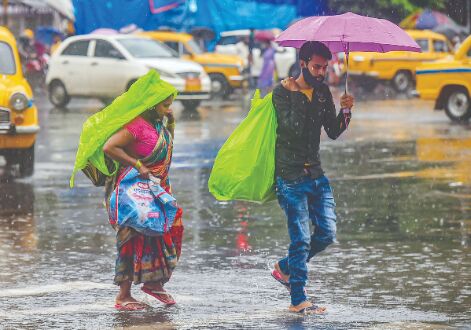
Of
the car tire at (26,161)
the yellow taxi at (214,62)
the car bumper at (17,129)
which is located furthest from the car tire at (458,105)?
the yellow taxi at (214,62)

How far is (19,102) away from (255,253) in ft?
20.6

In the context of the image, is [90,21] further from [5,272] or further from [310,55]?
[310,55]

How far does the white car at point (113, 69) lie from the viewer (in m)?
29.3

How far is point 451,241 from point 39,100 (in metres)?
26.1

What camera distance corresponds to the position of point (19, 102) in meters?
15.7

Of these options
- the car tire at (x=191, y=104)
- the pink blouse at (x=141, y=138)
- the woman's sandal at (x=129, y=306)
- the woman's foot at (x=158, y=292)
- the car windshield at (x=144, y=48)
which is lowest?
the car tire at (x=191, y=104)

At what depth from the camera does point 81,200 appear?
13.7m

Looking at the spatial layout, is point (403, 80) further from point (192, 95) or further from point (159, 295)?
point (159, 295)

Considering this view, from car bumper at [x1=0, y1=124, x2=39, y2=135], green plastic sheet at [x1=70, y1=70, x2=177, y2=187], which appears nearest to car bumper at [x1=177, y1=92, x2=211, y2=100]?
car bumper at [x1=0, y1=124, x2=39, y2=135]

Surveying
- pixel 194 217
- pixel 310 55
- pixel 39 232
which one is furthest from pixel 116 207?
pixel 194 217

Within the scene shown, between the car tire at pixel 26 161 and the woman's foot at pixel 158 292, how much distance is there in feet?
26.6

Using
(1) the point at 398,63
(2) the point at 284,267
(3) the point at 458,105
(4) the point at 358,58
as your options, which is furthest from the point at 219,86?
(2) the point at 284,267

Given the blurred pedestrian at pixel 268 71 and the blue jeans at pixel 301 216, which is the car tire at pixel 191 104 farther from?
the blue jeans at pixel 301 216

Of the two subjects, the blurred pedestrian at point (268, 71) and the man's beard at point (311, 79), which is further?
the blurred pedestrian at point (268, 71)
